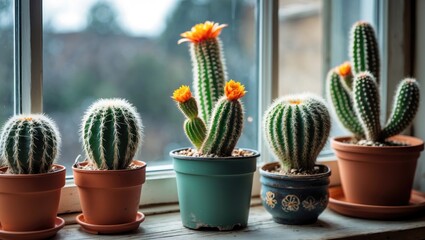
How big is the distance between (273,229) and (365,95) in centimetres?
43

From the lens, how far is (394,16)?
1650 millimetres

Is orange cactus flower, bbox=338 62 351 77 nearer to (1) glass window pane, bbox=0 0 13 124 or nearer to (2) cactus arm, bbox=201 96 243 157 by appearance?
(2) cactus arm, bbox=201 96 243 157

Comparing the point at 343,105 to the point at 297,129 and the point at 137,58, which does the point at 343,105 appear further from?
the point at 137,58

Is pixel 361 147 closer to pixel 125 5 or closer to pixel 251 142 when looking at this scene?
pixel 251 142

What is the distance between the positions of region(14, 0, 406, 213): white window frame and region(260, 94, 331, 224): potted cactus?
221 mm

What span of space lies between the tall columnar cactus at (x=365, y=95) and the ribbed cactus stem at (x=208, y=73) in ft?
1.21

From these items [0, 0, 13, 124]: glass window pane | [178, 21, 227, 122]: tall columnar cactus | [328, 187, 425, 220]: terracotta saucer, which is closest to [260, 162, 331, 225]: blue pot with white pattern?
[328, 187, 425, 220]: terracotta saucer

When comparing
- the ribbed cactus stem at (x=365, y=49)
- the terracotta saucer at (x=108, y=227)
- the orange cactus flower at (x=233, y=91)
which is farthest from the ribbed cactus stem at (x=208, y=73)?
the ribbed cactus stem at (x=365, y=49)

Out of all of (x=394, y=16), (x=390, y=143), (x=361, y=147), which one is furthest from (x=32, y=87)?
(x=394, y=16)

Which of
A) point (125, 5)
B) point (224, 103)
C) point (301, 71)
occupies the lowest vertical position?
point (224, 103)

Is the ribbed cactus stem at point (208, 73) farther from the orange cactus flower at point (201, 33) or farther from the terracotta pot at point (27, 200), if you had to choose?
the terracotta pot at point (27, 200)

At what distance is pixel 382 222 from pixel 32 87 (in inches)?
36.5

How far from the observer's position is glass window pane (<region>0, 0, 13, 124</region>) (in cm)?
122

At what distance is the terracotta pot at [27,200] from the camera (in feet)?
3.48
